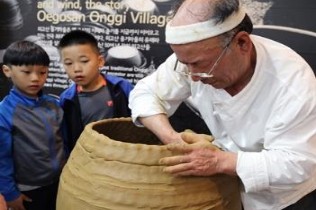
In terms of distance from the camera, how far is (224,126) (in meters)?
1.06

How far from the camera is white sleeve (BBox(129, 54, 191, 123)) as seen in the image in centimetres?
111

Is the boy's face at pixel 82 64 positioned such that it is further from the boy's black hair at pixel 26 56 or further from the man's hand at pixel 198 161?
the man's hand at pixel 198 161

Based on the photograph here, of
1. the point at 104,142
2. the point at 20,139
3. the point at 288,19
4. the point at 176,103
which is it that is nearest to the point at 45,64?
the point at 20,139

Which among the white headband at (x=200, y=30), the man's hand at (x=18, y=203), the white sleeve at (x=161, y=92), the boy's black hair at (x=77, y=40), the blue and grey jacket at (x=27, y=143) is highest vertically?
the white headband at (x=200, y=30)

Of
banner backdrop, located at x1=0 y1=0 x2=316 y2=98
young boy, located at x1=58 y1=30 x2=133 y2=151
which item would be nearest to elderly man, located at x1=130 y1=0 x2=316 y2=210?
young boy, located at x1=58 y1=30 x2=133 y2=151

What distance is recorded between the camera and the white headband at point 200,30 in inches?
35.1

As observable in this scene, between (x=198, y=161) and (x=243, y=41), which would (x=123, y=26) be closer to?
(x=243, y=41)

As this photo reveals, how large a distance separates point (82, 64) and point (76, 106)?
0.50 feet

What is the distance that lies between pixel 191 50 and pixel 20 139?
0.76m

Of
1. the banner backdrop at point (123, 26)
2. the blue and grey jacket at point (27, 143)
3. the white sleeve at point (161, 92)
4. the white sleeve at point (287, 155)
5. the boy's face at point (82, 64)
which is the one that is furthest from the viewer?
the banner backdrop at point (123, 26)

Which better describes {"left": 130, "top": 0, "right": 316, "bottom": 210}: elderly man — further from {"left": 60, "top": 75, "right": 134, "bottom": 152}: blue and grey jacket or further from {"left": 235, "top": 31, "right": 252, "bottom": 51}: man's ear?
{"left": 60, "top": 75, "right": 134, "bottom": 152}: blue and grey jacket

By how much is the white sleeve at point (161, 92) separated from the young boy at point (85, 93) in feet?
1.36

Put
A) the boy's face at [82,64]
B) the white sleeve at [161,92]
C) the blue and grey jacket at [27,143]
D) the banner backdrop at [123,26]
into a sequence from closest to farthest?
the white sleeve at [161,92], the blue and grey jacket at [27,143], the boy's face at [82,64], the banner backdrop at [123,26]

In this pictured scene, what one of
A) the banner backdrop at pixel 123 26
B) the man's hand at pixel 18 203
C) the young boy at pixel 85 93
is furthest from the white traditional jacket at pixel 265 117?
the banner backdrop at pixel 123 26
